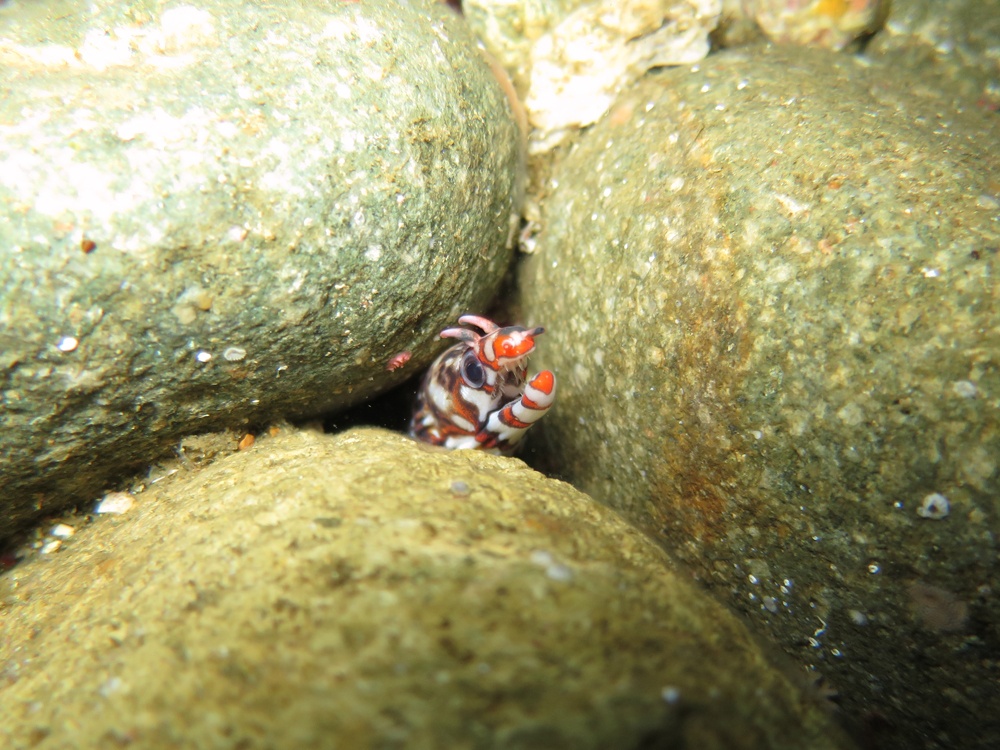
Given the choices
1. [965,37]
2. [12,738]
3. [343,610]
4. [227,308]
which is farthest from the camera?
[965,37]

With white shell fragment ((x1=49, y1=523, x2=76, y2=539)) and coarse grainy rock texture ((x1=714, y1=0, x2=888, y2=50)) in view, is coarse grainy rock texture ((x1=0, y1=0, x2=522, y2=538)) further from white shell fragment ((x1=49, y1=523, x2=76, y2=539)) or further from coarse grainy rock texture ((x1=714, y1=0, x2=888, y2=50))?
coarse grainy rock texture ((x1=714, y1=0, x2=888, y2=50))

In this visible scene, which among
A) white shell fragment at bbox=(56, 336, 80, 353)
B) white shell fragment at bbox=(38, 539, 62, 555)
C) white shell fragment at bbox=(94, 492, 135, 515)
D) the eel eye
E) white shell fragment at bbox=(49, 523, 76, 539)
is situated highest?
white shell fragment at bbox=(56, 336, 80, 353)

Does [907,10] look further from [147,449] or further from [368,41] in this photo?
[147,449]

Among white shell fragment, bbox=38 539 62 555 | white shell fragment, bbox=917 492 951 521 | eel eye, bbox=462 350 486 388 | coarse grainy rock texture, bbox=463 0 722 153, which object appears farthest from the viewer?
eel eye, bbox=462 350 486 388

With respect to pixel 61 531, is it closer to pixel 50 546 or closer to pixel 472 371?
pixel 50 546

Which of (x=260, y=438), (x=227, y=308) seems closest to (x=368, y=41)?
(x=227, y=308)

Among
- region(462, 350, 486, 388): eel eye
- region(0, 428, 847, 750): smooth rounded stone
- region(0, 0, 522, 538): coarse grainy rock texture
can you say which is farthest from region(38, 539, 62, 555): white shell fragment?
region(462, 350, 486, 388): eel eye
